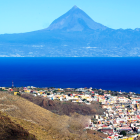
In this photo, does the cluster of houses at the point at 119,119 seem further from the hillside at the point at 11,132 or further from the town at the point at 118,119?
the hillside at the point at 11,132

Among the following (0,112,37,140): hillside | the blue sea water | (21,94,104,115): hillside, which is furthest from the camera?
the blue sea water

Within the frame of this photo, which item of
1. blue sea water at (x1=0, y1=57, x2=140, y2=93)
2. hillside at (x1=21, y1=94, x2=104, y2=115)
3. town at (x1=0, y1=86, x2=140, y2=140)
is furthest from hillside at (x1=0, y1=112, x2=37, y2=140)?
blue sea water at (x1=0, y1=57, x2=140, y2=93)

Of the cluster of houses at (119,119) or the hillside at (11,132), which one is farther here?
the cluster of houses at (119,119)

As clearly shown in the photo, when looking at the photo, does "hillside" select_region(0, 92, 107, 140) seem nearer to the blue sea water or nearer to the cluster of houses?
the cluster of houses

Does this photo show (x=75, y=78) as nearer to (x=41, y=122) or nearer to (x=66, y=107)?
(x=66, y=107)

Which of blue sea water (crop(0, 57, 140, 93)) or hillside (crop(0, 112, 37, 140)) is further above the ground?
blue sea water (crop(0, 57, 140, 93))

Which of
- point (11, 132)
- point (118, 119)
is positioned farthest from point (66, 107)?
point (11, 132)

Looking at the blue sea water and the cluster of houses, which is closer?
the cluster of houses

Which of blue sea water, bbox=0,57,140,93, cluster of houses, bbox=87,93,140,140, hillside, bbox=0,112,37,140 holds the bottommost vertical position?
cluster of houses, bbox=87,93,140,140

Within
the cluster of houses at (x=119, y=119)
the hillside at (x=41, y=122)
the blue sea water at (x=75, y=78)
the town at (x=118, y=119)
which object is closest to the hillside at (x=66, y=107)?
the town at (x=118, y=119)
